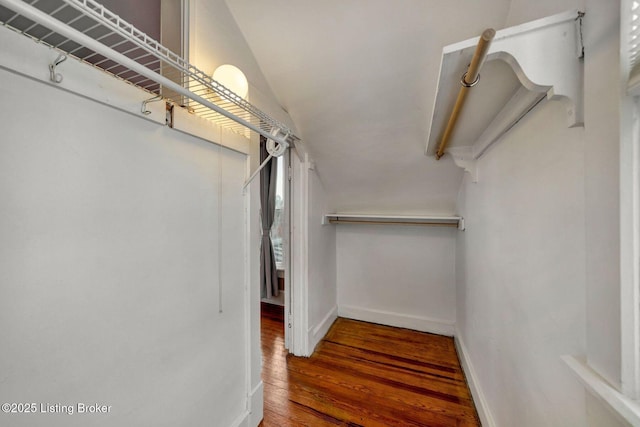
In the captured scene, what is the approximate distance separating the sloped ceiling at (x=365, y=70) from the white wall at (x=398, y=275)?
65 centimetres

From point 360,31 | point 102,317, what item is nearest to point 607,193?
point 360,31

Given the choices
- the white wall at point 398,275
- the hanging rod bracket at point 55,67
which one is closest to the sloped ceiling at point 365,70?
the white wall at point 398,275

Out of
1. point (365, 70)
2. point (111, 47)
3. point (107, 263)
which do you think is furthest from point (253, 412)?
point (365, 70)

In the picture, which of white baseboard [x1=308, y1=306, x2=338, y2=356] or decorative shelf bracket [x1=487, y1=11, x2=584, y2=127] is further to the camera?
white baseboard [x1=308, y1=306, x2=338, y2=356]

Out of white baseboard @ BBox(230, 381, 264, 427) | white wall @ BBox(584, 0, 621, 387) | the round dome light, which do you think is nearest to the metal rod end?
white wall @ BBox(584, 0, 621, 387)

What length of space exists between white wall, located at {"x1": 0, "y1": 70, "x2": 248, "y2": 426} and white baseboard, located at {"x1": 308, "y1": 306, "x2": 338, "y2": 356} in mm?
1040

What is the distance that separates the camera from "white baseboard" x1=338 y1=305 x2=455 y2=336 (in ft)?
8.20

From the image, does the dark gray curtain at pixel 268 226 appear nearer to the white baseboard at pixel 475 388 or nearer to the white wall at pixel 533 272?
the white baseboard at pixel 475 388

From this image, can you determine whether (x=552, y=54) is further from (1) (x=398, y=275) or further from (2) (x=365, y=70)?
(1) (x=398, y=275)

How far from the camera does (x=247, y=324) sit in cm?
138

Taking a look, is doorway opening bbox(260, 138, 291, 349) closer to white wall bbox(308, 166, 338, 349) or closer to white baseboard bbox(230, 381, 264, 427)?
white wall bbox(308, 166, 338, 349)

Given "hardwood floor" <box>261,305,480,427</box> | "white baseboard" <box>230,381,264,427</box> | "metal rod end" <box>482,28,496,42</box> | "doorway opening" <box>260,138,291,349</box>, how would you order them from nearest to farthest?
"metal rod end" <box>482,28,496,42</box> → "white baseboard" <box>230,381,264,427</box> → "hardwood floor" <box>261,305,480,427</box> → "doorway opening" <box>260,138,291,349</box>

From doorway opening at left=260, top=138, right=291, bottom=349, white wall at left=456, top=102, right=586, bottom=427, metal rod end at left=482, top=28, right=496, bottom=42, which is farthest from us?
doorway opening at left=260, top=138, right=291, bottom=349

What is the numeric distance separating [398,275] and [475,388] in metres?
1.24
